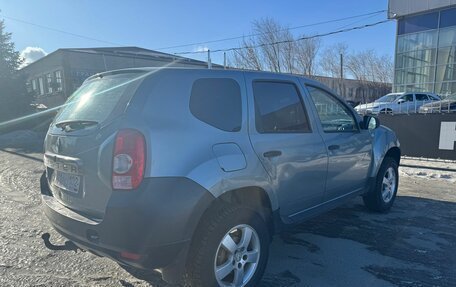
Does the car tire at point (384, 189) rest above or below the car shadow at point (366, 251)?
above

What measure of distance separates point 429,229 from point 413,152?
556cm

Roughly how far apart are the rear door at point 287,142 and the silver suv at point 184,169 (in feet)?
0.04

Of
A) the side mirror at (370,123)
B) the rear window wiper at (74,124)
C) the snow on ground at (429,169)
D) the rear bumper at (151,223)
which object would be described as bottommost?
the snow on ground at (429,169)

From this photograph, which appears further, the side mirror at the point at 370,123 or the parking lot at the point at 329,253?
the side mirror at the point at 370,123

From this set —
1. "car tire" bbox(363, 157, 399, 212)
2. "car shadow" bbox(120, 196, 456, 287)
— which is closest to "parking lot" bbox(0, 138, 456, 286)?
"car shadow" bbox(120, 196, 456, 287)

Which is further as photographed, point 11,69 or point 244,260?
point 11,69

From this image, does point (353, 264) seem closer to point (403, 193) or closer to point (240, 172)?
point (240, 172)

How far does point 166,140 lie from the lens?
7.84 feet

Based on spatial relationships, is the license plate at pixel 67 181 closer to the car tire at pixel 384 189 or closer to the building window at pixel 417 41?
the car tire at pixel 384 189

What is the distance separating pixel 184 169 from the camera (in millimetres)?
2412

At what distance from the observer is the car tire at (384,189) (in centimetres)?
494

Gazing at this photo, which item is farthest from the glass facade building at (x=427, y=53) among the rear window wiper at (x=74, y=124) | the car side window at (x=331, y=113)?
the rear window wiper at (x=74, y=124)

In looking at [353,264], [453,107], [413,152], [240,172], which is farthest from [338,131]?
[453,107]

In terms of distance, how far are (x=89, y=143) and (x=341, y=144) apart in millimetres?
2715
